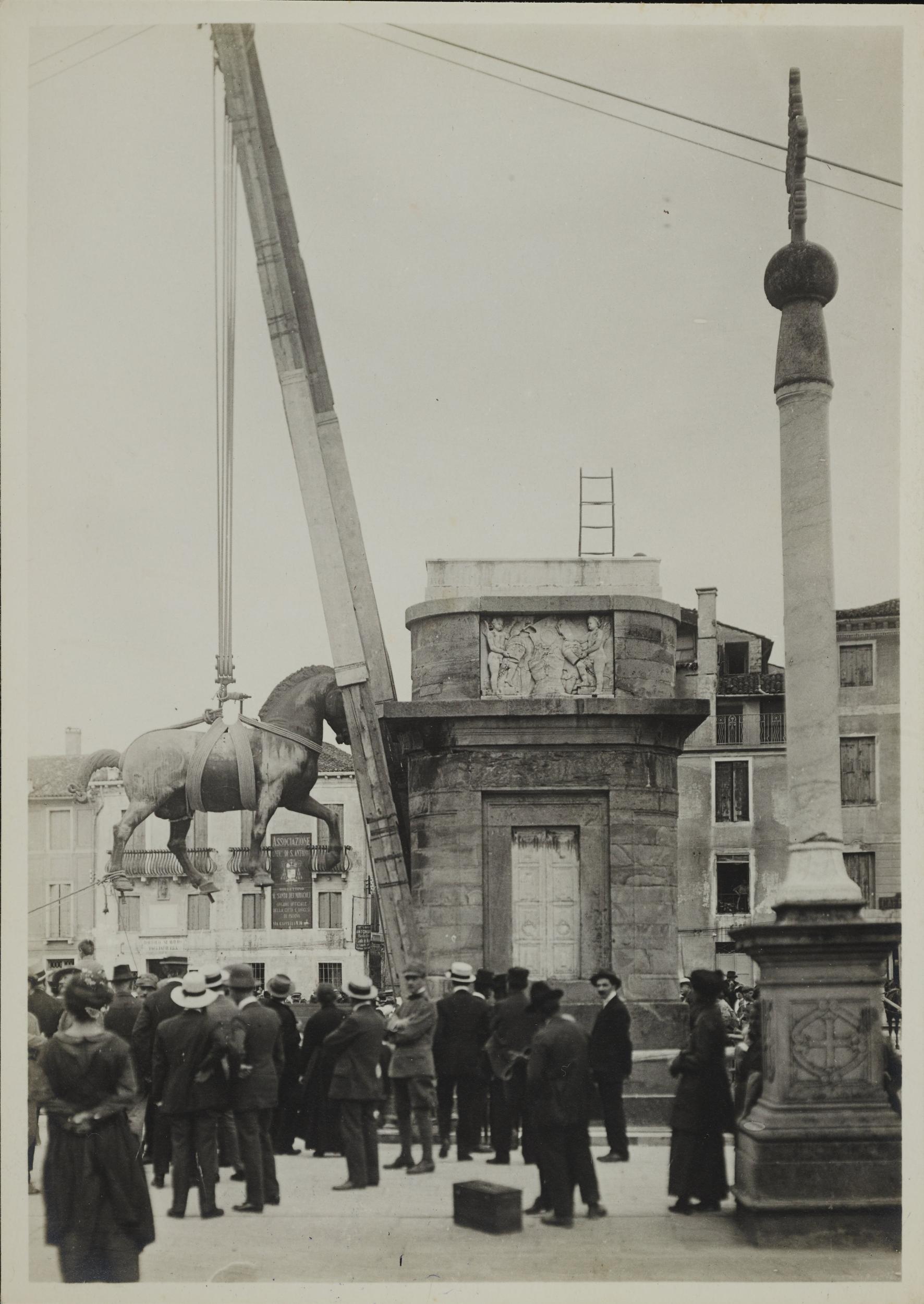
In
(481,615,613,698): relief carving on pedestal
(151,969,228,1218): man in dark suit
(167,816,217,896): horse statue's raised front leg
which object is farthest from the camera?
(167,816,217,896): horse statue's raised front leg

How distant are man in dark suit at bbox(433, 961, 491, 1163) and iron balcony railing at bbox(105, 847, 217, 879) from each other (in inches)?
191

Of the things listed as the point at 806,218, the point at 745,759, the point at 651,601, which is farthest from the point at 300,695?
the point at 745,759

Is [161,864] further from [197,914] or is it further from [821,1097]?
[821,1097]

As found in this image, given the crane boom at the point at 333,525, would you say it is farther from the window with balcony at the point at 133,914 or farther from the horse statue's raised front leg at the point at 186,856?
the window with balcony at the point at 133,914

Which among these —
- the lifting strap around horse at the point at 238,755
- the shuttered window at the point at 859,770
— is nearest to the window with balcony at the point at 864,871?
the shuttered window at the point at 859,770

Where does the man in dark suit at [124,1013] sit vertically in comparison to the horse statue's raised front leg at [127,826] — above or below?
below

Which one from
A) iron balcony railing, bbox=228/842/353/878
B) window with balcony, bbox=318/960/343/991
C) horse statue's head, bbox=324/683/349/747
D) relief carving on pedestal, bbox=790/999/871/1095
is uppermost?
horse statue's head, bbox=324/683/349/747

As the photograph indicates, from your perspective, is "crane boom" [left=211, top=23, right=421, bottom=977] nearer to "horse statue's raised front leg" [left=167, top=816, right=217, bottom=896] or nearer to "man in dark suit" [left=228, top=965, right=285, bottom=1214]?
"horse statue's raised front leg" [left=167, top=816, right=217, bottom=896]

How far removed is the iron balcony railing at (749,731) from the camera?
35250mm

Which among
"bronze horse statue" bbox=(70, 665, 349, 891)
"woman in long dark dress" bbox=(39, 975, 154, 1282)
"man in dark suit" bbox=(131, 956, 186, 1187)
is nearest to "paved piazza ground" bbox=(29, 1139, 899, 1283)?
"woman in long dark dress" bbox=(39, 975, 154, 1282)

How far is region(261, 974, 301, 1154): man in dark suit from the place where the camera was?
12.9 m

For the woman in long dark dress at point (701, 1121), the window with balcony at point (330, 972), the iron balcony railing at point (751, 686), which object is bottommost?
the window with balcony at point (330, 972)

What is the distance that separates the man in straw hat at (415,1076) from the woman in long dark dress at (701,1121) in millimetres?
2434

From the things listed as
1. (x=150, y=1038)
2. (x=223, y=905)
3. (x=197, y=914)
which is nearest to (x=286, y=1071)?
(x=150, y=1038)
